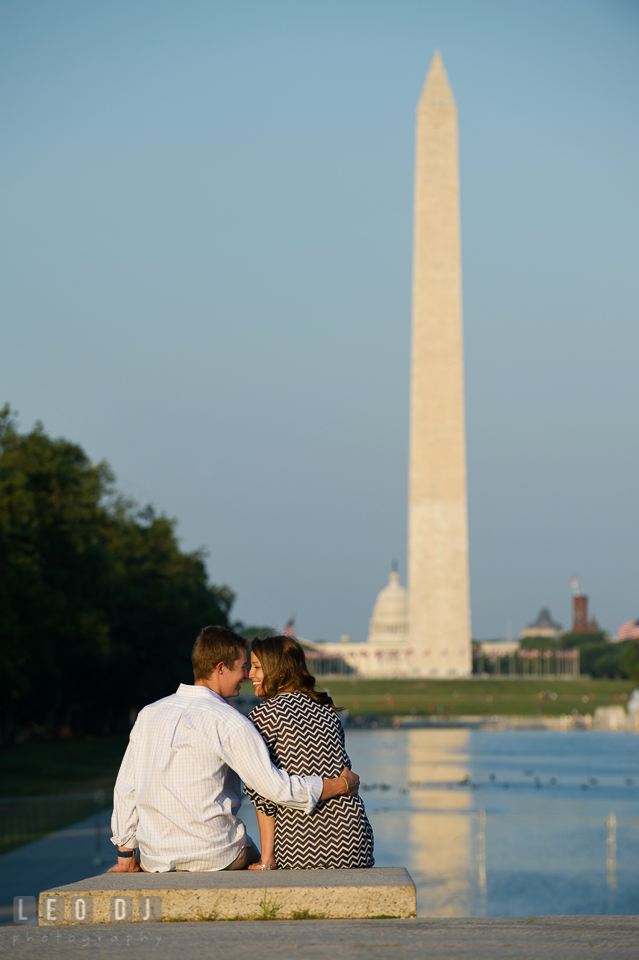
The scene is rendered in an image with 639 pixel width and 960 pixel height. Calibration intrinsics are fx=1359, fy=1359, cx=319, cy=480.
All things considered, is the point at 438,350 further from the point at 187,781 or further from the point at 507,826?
the point at 187,781

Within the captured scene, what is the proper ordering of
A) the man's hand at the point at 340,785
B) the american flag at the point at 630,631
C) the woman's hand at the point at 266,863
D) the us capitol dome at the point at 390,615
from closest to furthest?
the man's hand at the point at 340,785, the woman's hand at the point at 266,863, the american flag at the point at 630,631, the us capitol dome at the point at 390,615

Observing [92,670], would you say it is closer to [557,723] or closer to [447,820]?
[447,820]

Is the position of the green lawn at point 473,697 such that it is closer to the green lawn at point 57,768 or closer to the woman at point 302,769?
the green lawn at point 57,768

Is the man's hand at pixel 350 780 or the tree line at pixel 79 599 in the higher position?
the tree line at pixel 79 599

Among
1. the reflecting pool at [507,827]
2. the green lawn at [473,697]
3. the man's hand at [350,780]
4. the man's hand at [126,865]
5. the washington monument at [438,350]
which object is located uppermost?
the washington monument at [438,350]

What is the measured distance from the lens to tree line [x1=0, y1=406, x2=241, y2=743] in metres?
35.2

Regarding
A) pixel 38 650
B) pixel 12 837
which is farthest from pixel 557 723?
pixel 12 837

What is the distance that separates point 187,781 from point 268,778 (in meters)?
0.35

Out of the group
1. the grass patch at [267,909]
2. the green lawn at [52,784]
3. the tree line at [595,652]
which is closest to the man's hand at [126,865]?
the grass patch at [267,909]

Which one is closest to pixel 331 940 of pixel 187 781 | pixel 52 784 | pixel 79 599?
pixel 187 781

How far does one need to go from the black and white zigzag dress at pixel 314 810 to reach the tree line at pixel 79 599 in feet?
90.5

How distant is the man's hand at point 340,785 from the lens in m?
5.26

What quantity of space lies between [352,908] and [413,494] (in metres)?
74.0

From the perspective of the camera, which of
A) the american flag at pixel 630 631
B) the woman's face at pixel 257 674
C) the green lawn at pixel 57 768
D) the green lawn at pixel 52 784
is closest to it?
the woman's face at pixel 257 674
